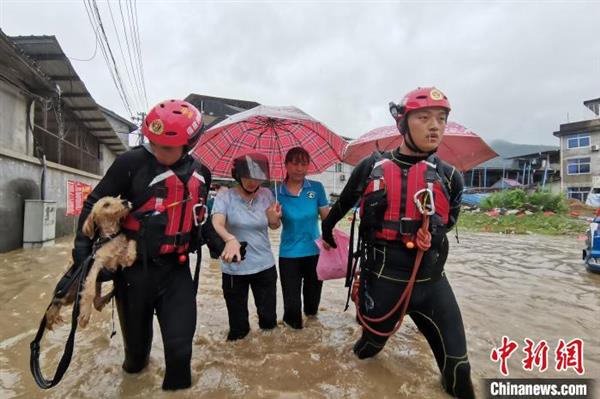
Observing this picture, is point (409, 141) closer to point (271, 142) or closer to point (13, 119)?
point (271, 142)

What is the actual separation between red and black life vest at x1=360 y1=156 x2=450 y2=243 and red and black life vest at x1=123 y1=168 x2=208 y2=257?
1.29 m

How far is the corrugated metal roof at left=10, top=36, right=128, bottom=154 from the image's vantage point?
9039 millimetres

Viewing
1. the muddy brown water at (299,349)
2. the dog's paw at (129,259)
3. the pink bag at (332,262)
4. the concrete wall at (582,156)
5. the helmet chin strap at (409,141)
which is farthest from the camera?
the concrete wall at (582,156)

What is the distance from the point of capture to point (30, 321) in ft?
14.6

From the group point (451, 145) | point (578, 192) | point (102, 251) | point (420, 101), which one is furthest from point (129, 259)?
point (578, 192)

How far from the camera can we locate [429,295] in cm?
269

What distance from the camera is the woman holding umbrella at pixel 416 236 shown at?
8.55ft

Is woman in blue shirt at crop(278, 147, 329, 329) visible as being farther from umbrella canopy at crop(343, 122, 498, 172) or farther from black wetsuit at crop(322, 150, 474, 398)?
black wetsuit at crop(322, 150, 474, 398)

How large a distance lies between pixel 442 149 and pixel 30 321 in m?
5.03

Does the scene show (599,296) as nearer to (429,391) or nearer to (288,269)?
(429,391)

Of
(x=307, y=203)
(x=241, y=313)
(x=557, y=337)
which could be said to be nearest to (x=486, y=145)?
(x=307, y=203)

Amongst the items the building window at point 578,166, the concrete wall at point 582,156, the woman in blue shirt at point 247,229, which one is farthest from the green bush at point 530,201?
→ the woman in blue shirt at point 247,229

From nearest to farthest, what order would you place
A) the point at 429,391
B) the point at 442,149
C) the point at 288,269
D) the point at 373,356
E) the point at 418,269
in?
the point at 418,269, the point at 429,391, the point at 373,356, the point at 442,149, the point at 288,269
